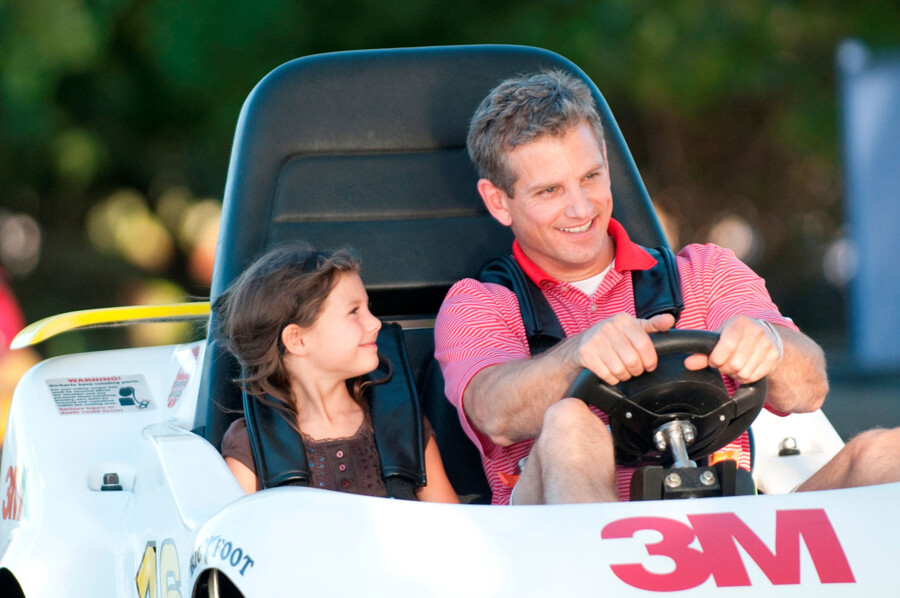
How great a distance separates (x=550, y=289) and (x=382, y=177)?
1.78ft

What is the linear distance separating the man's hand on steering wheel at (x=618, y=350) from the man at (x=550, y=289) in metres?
0.14

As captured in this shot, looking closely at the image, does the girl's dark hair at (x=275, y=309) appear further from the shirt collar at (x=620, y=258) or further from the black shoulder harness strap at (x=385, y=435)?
the shirt collar at (x=620, y=258)

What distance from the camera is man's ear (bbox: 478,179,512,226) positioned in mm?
2971

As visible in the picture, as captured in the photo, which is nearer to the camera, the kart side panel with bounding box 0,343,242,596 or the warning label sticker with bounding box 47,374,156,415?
the kart side panel with bounding box 0,343,242,596

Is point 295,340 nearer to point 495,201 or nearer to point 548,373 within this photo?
point 495,201

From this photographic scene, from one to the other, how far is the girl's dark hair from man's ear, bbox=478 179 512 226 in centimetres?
33

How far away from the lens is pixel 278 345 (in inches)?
116

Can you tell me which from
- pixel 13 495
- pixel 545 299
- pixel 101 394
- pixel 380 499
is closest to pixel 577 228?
pixel 545 299

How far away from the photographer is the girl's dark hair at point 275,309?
287 centimetres

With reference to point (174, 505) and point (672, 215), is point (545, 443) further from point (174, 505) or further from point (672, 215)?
point (672, 215)

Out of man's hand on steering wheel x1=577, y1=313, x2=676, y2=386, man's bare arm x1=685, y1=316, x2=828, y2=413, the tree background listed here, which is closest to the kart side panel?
man's hand on steering wheel x1=577, y1=313, x2=676, y2=386

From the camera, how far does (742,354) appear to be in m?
2.21

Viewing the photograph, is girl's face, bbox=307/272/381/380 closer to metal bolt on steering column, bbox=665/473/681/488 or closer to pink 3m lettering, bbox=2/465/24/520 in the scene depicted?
pink 3m lettering, bbox=2/465/24/520

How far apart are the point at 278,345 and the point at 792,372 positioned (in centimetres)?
111
